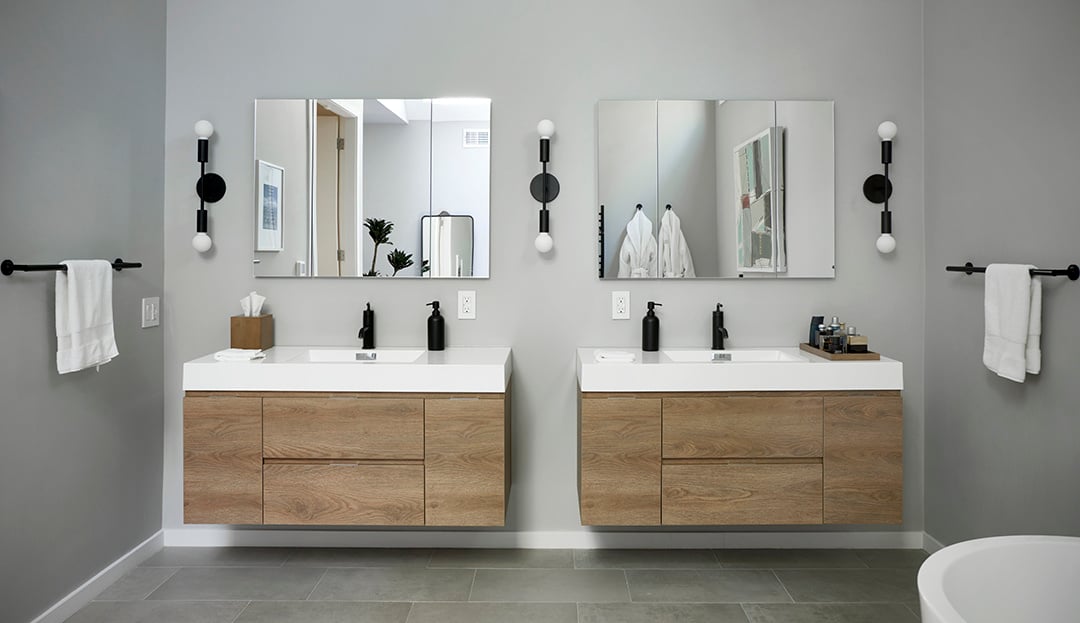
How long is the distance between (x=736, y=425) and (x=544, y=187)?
1.27m

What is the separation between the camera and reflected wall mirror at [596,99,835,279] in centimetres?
302

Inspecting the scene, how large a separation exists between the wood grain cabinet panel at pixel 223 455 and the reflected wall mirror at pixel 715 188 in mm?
1544

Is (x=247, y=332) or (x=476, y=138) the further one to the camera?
(x=476, y=138)

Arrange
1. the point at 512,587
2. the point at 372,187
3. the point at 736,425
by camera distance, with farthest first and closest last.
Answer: the point at 372,187, the point at 512,587, the point at 736,425

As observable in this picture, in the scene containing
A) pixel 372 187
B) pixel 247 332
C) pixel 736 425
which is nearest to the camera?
pixel 736 425

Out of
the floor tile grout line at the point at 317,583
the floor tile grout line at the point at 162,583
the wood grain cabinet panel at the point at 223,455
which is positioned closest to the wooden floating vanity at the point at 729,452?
the floor tile grout line at the point at 317,583

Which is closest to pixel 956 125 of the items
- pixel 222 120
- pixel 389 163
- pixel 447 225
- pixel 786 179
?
pixel 786 179

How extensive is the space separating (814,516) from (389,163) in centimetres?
222

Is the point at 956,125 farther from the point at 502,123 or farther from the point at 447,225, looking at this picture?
the point at 447,225

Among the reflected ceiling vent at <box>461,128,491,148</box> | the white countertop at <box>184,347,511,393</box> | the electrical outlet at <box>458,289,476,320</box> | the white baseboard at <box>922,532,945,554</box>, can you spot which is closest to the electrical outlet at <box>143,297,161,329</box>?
the white countertop at <box>184,347,511,393</box>

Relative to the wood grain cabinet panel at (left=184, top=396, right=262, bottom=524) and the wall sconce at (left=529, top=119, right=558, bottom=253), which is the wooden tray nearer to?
the wall sconce at (left=529, top=119, right=558, bottom=253)

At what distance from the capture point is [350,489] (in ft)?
8.47

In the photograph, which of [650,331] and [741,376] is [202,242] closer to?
[650,331]

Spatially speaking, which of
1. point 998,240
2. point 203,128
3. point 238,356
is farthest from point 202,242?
point 998,240
